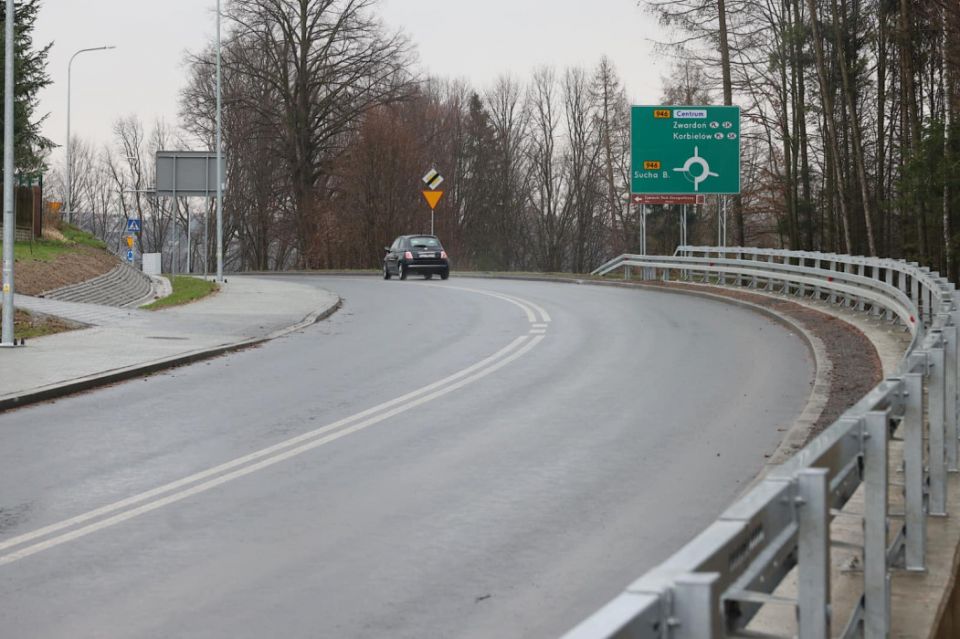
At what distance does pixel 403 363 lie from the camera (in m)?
17.8

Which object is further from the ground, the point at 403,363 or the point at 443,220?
the point at 443,220

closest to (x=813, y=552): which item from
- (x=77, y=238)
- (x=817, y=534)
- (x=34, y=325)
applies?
(x=817, y=534)

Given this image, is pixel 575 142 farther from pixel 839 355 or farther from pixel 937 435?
pixel 937 435

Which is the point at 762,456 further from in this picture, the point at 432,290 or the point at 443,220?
the point at 443,220

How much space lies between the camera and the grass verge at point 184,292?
29000mm

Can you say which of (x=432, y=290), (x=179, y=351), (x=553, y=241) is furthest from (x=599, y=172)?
(x=179, y=351)

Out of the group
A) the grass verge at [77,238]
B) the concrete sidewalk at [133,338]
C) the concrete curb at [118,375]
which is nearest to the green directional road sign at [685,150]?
the concrete sidewalk at [133,338]

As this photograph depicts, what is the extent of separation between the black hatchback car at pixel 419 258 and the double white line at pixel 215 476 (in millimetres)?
27177

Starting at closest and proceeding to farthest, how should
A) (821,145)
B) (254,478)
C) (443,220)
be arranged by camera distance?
(254,478) → (821,145) → (443,220)

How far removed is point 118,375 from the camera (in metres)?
16.2

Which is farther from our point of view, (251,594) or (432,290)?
(432,290)

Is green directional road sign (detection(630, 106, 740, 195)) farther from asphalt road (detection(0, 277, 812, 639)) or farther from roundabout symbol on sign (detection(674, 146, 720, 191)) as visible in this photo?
asphalt road (detection(0, 277, 812, 639))

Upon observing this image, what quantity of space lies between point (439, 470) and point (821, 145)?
146ft

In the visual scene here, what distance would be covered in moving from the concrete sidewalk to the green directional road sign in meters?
10.9
